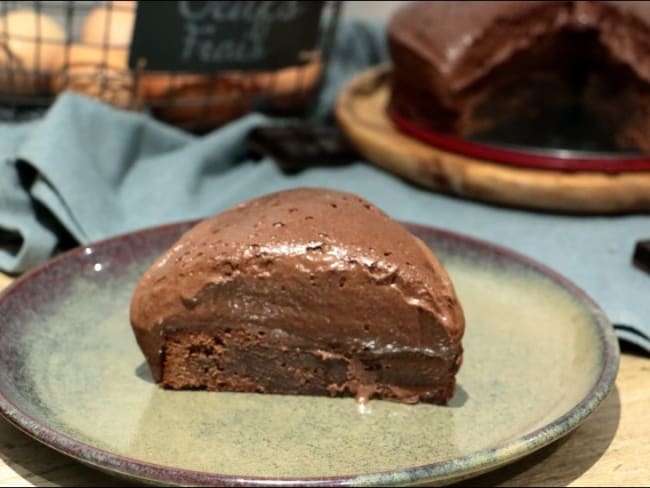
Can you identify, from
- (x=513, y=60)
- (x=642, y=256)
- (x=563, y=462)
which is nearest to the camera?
(x=563, y=462)

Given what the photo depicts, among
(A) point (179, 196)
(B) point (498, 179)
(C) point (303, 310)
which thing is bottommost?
(A) point (179, 196)

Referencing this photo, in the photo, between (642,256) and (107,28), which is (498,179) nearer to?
(642,256)

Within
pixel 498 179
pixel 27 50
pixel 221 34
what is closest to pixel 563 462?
pixel 498 179

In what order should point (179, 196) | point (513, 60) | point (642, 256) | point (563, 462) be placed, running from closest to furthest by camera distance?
1. point (563, 462)
2. point (642, 256)
3. point (179, 196)
4. point (513, 60)

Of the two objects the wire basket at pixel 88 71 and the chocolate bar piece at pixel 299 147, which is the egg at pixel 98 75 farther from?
the chocolate bar piece at pixel 299 147

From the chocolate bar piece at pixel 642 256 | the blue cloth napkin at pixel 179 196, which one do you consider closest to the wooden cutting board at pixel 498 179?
the blue cloth napkin at pixel 179 196

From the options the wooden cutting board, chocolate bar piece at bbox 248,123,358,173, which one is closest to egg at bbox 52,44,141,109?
chocolate bar piece at bbox 248,123,358,173

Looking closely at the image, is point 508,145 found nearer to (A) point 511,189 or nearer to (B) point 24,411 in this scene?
(A) point 511,189

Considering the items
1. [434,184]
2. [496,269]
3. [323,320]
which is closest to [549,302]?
[496,269]
